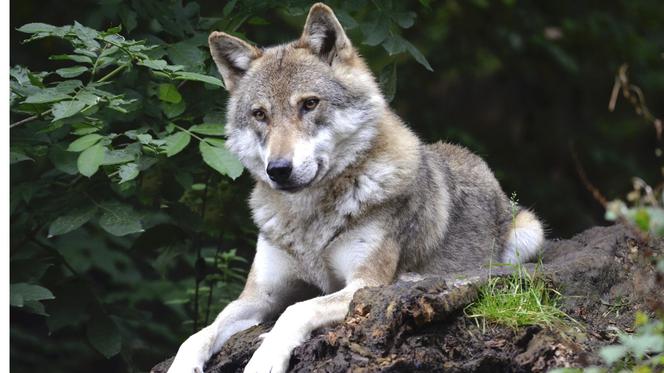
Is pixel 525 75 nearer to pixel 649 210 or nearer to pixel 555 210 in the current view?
pixel 555 210

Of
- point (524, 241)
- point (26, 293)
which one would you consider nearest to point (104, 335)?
point (26, 293)

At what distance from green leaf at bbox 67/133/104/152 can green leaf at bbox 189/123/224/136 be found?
641mm

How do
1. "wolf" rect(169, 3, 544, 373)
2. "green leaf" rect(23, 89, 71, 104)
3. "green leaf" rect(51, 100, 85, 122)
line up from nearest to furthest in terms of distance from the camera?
"green leaf" rect(51, 100, 85, 122) < "green leaf" rect(23, 89, 71, 104) < "wolf" rect(169, 3, 544, 373)

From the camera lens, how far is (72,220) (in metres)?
5.77

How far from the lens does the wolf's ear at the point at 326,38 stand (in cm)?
562

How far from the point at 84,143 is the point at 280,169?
111 cm

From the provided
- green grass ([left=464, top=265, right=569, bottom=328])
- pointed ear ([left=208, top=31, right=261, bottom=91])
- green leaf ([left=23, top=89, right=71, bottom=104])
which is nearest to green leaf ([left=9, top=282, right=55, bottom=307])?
green leaf ([left=23, top=89, right=71, bottom=104])

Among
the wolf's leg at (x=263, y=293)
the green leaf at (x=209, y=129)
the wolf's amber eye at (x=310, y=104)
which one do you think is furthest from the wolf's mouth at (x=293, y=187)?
the green leaf at (x=209, y=129)

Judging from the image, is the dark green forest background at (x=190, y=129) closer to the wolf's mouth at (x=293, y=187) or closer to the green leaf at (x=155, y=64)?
Answer: the green leaf at (x=155, y=64)

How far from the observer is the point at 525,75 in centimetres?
1248

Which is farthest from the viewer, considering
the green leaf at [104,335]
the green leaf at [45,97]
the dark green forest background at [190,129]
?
the green leaf at [104,335]

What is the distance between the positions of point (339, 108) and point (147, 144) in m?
1.15

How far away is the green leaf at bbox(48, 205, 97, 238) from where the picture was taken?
568cm

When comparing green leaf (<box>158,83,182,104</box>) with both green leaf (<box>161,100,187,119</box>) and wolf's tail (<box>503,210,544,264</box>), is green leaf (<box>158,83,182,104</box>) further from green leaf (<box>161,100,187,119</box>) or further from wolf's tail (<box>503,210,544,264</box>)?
wolf's tail (<box>503,210,544,264</box>)
